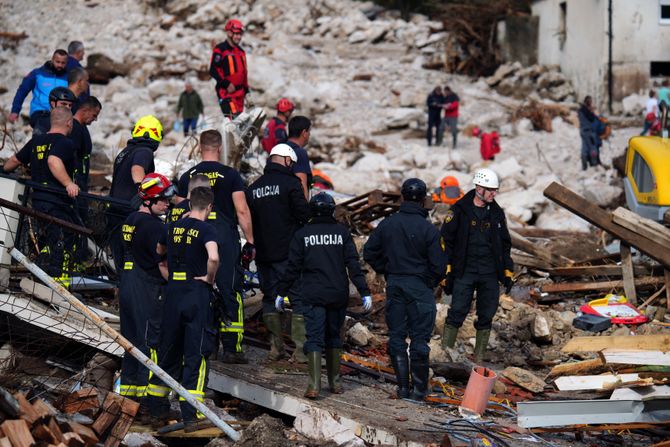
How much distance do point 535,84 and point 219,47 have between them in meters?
21.2

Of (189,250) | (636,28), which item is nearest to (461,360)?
(189,250)

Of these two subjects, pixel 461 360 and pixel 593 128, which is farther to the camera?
pixel 593 128

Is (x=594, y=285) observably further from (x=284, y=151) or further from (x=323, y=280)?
(x=323, y=280)

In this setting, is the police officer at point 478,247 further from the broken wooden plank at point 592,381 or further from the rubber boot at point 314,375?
the rubber boot at point 314,375

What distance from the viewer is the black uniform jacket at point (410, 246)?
9117mm

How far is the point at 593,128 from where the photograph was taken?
24.4m

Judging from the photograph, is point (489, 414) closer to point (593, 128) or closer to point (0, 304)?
point (0, 304)

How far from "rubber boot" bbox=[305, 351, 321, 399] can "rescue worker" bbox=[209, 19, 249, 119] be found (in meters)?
6.18

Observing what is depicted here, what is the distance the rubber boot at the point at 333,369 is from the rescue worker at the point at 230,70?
5.96m

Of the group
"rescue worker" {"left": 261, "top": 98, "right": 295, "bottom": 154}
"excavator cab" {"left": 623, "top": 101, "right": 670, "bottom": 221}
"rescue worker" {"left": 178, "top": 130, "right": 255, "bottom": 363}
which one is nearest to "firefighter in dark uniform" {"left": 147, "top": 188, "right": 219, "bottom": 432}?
"rescue worker" {"left": 178, "top": 130, "right": 255, "bottom": 363}

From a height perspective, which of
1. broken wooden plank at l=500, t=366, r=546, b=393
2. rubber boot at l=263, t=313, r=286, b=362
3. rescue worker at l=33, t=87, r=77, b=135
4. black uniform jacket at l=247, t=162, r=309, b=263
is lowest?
broken wooden plank at l=500, t=366, r=546, b=393

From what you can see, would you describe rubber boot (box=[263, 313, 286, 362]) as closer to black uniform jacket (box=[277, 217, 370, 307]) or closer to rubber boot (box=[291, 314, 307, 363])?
rubber boot (box=[291, 314, 307, 363])

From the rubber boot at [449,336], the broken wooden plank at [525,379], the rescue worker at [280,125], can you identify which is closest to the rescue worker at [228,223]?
the rubber boot at [449,336]

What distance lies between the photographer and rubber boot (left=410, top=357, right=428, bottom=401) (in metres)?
8.98
